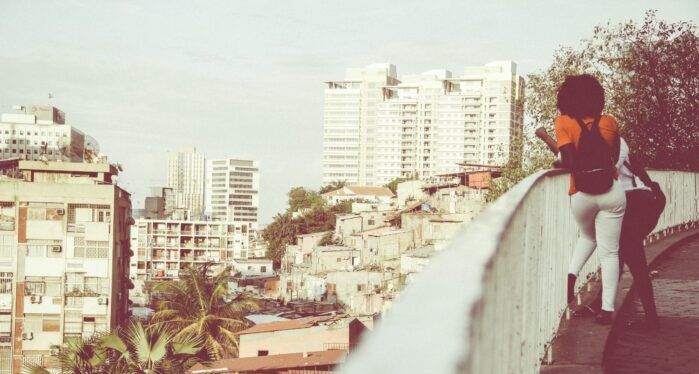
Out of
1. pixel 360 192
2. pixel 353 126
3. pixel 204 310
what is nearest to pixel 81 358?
pixel 204 310

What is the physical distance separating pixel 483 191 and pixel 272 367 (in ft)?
129

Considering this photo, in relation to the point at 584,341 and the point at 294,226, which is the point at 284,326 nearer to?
the point at 584,341

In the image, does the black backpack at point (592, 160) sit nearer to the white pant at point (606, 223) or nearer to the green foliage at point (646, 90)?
the white pant at point (606, 223)

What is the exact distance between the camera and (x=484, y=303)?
5.45 feet

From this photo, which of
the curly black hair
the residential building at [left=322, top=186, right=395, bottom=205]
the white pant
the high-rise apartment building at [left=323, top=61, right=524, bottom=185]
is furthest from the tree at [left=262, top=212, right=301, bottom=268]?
the curly black hair

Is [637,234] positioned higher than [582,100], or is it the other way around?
[582,100]

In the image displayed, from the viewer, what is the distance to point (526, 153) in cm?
2422

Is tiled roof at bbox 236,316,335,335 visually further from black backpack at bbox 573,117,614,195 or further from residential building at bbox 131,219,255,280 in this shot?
residential building at bbox 131,219,255,280

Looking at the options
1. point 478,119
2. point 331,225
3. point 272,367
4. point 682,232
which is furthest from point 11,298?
point 478,119

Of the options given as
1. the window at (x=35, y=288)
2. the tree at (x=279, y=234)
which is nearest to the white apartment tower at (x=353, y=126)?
the tree at (x=279, y=234)

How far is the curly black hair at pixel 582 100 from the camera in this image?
16.7ft

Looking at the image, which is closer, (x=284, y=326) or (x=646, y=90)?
(x=646, y=90)

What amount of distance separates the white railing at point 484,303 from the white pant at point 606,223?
0.58 m

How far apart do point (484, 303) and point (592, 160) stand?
3583 millimetres
